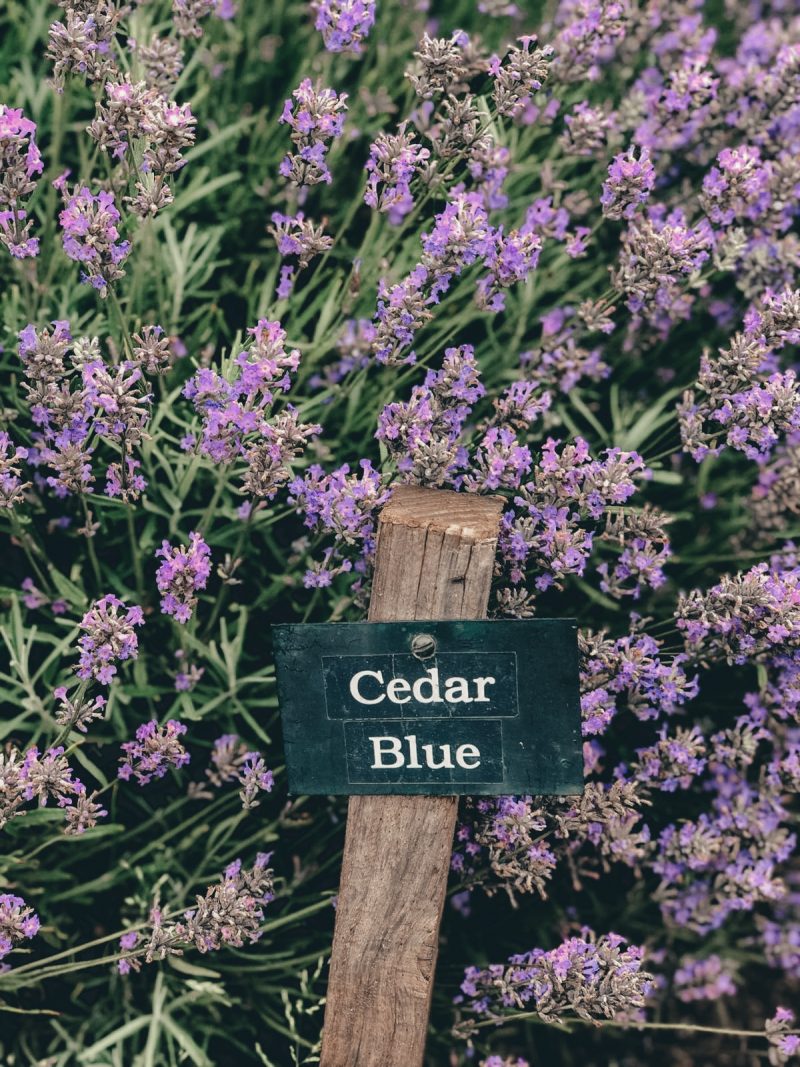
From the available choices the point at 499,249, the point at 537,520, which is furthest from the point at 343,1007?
the point at 499,249

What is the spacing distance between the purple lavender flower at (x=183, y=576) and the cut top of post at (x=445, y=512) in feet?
1.24

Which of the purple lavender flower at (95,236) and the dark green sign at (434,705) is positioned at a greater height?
the purple lavender flower at (95,236)

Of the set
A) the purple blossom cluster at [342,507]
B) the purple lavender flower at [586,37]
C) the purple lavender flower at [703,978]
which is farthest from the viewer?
the purple lavender flower at [703,978]

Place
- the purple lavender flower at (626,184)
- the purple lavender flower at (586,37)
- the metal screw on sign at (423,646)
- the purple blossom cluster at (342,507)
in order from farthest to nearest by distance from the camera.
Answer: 1. the purple lavender flower at (586,37)
2. the purple lavender flower at (626,184)
3. the purple blossom cluster at (342,507)
4. the metal screw on sign at (423,646)

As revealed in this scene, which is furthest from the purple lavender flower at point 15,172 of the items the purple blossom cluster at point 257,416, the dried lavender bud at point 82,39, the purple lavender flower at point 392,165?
the purple lavender flower at point 392,165

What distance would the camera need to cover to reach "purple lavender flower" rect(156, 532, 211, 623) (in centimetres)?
188

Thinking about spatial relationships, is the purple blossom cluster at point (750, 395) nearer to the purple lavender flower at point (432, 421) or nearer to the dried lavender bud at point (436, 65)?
the purple lavender flower at point (432, 421)

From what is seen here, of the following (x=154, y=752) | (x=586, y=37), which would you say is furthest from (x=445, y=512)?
(x=586, y=37)

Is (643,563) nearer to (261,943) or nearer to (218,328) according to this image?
(261,943)

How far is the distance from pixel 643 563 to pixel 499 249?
0.67m

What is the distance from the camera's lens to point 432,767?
5.64ft

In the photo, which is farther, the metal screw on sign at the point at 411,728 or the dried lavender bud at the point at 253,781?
the dried lavender bud at the point at 253,781

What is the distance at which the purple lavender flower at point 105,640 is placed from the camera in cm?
177

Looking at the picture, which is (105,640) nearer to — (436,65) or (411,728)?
(411,728)
